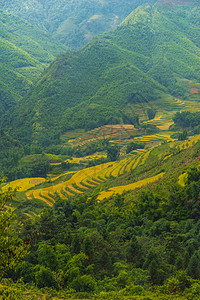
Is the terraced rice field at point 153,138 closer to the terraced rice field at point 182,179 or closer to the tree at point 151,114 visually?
the tree at point 151,114

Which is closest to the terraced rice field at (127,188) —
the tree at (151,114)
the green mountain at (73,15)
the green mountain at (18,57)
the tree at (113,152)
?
the tree at (113,152)

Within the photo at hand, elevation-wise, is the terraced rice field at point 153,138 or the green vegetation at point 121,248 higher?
the terraced rice field at point 153,138

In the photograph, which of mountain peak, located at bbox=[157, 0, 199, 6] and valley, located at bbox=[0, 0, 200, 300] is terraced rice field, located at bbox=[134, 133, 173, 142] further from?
mountain peak, located at bbox=[157, 0, 199, 6]

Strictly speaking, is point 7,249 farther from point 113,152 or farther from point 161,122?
point 161,122

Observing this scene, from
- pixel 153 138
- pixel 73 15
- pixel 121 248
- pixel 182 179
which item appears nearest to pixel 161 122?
pixel 153 138

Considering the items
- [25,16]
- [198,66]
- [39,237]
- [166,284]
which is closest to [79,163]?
[39,237]

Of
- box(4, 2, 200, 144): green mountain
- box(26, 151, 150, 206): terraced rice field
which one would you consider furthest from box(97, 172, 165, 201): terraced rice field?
box(4, 2, 200, 144): green mountain
